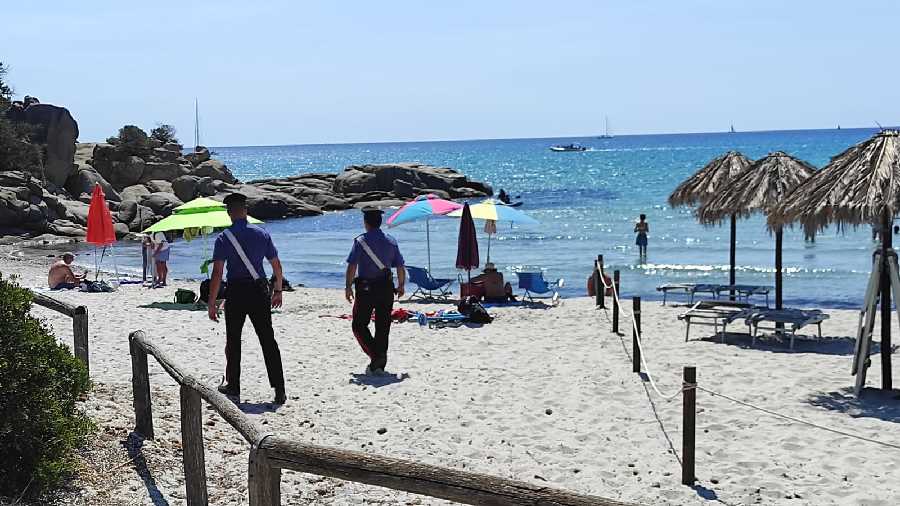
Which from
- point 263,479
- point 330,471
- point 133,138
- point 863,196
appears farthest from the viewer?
point 133,138

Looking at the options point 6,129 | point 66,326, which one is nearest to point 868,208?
point 66,326

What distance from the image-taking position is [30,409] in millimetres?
5355

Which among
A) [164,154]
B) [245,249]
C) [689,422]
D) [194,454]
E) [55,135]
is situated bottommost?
[689,422]

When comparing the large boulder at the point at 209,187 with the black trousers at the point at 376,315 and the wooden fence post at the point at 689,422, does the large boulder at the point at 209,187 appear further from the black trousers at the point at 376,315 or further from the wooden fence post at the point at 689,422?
the wooden fence post at the point at 689,422

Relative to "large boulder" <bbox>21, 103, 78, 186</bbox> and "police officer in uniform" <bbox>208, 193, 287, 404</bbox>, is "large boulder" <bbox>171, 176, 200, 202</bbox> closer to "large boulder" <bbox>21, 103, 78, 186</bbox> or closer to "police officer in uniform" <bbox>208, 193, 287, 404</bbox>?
"large boulder" <bbox>21, 103, 78, 186</bbox>

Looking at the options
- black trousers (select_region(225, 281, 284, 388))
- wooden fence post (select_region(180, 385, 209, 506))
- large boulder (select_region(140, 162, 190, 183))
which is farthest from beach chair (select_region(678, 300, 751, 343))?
large boulder (select_region(140, 162, 190, 183))

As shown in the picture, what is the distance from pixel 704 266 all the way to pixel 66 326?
20.2 metres

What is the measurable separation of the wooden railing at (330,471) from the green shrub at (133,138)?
48.8 metres

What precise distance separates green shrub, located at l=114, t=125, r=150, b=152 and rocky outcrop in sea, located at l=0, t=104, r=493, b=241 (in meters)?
0.11

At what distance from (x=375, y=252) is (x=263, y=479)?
5361 millimetres

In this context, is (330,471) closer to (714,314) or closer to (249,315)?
(249,315)

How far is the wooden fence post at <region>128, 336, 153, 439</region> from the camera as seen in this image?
267 inches

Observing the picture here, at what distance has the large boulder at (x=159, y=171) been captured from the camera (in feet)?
166

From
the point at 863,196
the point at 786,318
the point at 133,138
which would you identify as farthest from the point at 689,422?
the point at 133,138
